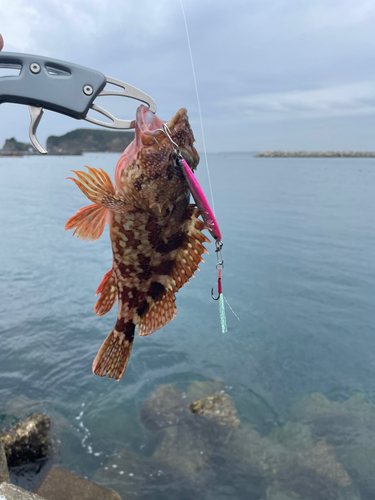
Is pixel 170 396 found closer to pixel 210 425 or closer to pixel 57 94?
pixel 210 425

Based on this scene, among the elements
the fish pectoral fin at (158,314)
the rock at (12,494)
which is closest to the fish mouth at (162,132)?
the fish pectoral fin at (158,314)

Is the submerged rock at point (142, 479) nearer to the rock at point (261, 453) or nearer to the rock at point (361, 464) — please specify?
the rock at point (261, 453)

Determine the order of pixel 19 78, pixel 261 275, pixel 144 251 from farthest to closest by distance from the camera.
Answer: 1. pixel 261 275
2. pixel 144 251
3. pixel 19 78

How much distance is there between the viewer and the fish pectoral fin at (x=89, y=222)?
9.20ft

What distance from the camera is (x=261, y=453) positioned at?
842 centimetres

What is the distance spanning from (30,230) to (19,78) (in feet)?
84.4

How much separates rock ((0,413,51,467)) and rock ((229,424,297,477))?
420 cm

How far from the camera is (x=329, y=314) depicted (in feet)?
46.8

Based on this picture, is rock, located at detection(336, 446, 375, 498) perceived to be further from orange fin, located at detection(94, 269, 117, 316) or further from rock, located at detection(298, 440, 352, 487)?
orange fin, located at detection(94, 269, 117, 316)

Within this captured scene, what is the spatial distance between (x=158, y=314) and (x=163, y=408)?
7572mm

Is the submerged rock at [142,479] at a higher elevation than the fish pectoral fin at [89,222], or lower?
lower

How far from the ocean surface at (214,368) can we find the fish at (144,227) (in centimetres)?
606

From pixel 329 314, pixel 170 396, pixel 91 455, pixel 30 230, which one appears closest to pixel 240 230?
pixel 329 314

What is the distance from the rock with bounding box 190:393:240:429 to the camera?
914 centimetres
